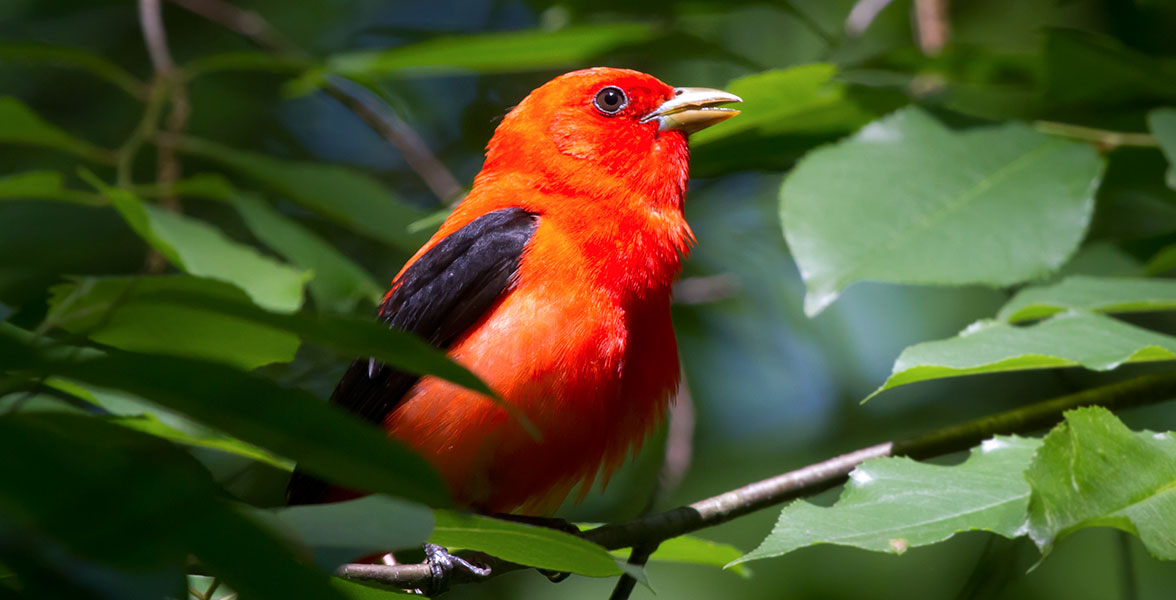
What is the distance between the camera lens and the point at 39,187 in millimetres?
3680

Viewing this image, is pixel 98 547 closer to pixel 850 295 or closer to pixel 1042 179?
pixel 1042 179

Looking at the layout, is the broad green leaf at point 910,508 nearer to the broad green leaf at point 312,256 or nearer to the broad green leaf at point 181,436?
the broad green leaf at point 181,436

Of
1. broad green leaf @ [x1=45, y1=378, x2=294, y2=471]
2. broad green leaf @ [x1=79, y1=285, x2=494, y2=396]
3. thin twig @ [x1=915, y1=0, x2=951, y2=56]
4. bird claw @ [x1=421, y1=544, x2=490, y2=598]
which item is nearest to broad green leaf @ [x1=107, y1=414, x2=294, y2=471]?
broad green leaf @ [x1=45, y1=378, x2=294, y2=471]

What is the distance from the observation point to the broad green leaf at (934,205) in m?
3.17

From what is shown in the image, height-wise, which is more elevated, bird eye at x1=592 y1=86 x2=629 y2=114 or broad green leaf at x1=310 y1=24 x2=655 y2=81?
broad green leaf at x1=310 y1=24 x2=655 y2=81

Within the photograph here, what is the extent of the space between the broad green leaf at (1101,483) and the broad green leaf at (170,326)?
5.17 feet

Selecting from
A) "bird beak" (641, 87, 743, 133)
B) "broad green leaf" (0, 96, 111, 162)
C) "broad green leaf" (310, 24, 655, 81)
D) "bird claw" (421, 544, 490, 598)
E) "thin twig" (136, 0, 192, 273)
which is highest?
"thin twig" (136, 0, 192, 273)

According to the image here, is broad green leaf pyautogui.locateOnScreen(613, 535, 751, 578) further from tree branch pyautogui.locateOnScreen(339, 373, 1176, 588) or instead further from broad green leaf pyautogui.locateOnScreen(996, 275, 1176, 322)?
broad green leaf pyautogui.locateOnScreen(996, 275, 1176, 322)

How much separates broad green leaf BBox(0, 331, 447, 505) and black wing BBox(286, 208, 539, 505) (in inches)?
86.9

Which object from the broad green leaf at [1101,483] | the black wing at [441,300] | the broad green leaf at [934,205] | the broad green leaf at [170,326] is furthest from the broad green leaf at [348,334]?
the black wing at [441,300]

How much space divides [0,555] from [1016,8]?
24.6 ft

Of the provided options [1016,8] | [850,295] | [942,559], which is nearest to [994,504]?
[850,295]

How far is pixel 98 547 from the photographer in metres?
1.14

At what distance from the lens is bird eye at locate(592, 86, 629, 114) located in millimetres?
4465
